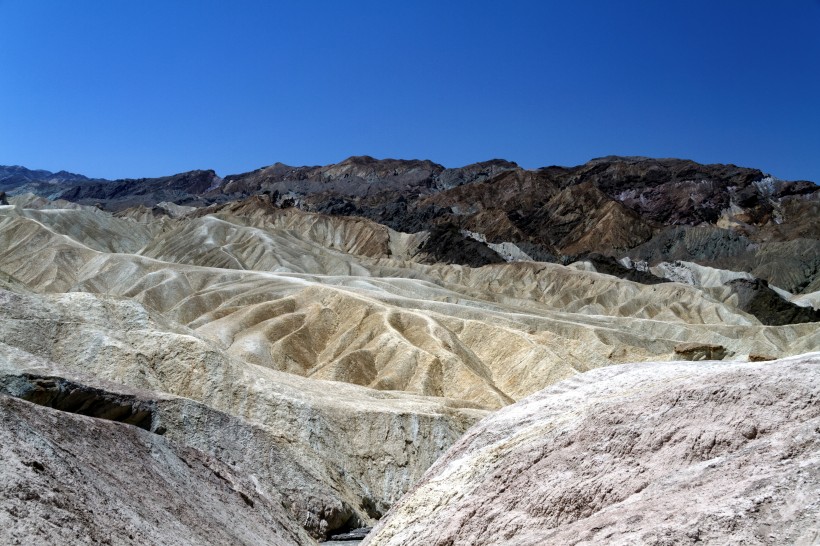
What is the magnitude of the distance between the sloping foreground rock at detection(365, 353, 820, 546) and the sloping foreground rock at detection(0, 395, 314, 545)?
4.37 m

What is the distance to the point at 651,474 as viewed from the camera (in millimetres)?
8719

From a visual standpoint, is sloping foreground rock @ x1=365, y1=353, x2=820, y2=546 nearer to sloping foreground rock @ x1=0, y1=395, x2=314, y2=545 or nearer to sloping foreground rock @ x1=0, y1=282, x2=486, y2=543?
sloping foreground rock @ x1=0, y1=395, x2=314, y2=545

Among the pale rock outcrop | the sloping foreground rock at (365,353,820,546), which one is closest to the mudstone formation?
the sloping foreground rock at (365,353,820,546)

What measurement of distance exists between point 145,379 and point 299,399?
621cm

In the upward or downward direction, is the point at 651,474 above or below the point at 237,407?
above

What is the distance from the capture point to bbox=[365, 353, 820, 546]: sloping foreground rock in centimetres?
696

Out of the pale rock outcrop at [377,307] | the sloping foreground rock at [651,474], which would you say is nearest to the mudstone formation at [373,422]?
the sloping foreground rock at [651,474]

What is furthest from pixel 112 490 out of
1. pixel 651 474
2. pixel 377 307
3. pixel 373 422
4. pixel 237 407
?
pixel 377 307

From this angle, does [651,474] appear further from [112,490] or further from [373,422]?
[373,422]

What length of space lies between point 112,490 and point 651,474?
9456 millimetres

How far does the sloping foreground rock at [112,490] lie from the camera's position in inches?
432

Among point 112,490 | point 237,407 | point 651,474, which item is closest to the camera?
point 651,474

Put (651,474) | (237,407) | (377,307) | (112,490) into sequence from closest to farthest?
(651,474) < (112,490) < (237,407) < (377,307)

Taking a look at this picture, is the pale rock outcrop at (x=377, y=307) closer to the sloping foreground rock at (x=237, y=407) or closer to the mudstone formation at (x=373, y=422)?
the mudstone formation at (x=373, y=422)
